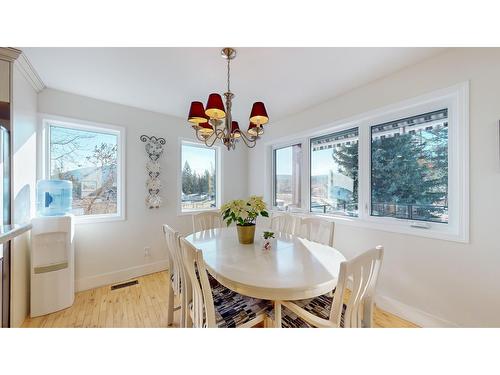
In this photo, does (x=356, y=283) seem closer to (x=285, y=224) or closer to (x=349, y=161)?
(x=285, y=224)

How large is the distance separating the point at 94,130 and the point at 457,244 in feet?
13.2

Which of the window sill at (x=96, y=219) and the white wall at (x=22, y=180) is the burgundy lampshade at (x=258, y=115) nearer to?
Result: the white wall at (x=22, y=180)

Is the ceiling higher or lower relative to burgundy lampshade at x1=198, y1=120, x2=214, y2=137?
higher

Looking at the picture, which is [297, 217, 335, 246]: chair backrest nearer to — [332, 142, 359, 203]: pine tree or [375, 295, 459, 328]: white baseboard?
[332, 142, 359, 203]: pine tree

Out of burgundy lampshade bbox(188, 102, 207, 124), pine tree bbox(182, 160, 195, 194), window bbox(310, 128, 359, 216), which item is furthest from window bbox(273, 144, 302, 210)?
burgundy lampshade bbox(188, 102, 207, 124)

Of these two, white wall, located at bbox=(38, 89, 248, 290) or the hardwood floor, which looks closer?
the hardwood floor

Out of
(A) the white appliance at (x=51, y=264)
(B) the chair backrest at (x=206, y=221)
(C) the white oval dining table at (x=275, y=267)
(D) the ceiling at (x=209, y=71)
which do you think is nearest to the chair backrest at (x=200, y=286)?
(C) the white oval dining table at (x=275, y=267)

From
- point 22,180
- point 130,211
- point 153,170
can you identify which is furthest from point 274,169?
point 22,180

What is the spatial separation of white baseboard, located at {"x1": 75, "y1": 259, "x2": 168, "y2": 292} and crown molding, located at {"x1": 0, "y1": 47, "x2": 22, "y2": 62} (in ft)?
7.54

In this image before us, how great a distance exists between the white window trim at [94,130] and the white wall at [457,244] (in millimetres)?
3100

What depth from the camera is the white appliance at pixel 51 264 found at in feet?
6.05

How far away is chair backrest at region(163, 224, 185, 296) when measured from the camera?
1.25 meters
